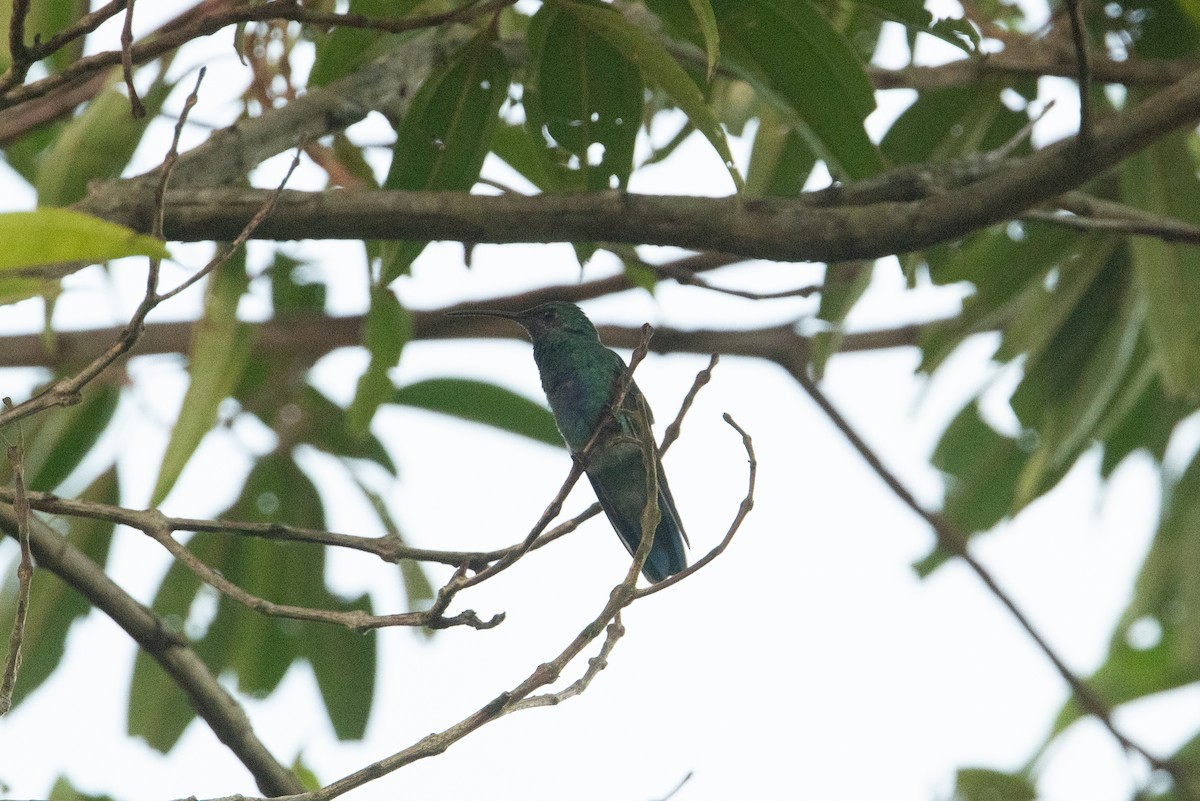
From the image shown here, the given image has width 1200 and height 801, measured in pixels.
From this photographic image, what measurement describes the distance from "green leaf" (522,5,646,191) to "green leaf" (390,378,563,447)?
5.74ft

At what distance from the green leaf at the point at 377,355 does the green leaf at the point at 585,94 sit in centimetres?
84

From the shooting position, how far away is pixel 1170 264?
3.83 metres

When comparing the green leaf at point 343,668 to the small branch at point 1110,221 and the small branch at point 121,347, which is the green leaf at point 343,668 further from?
the small branch at point 1110,221

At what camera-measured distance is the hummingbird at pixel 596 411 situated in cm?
418

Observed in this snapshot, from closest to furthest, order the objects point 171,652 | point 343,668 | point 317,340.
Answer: point 171,652, point 343,668, point 317,340

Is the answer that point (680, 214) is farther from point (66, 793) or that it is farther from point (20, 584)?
point (66, 793)

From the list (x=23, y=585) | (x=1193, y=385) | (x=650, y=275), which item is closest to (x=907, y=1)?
(x=650, y=275)

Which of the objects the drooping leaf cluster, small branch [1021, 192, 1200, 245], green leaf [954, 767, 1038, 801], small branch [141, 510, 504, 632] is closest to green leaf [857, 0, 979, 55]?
the drooping leaf cluster

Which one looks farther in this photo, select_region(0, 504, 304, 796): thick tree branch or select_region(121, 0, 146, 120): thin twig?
select_region(0, 504, 304, 796): thick tree branch

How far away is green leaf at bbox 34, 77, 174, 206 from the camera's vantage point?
3518mm

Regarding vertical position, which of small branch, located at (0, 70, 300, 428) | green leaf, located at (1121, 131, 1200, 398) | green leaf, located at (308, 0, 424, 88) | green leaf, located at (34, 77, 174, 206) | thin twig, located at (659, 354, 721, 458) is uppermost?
green leaf, located at (34, 77, 174, 206)

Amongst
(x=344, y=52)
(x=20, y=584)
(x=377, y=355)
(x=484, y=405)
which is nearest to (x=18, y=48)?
(x=20, y=584)

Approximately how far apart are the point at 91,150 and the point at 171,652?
5.16 ft

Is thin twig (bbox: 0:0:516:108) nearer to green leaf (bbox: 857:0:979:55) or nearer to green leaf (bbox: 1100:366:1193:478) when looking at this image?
green leaf (bbox: 857:0:979:55)
